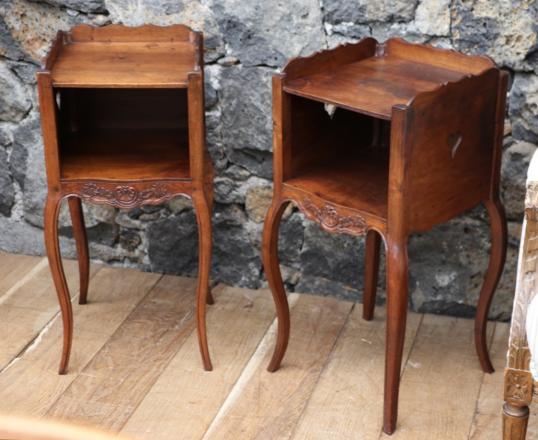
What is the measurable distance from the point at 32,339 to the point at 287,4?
1.23 m

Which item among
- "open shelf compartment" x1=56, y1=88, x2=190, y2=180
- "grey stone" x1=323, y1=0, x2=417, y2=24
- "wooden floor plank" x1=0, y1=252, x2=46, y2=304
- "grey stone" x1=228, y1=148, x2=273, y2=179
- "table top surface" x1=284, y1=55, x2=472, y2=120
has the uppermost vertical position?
"grey stone" x1=323, y1=0, x2=417, y2=24

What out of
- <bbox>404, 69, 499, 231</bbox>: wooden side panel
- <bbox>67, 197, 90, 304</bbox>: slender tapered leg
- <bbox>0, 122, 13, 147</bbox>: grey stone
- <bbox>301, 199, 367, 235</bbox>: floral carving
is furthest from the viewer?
<bbox>0, 122, 13, 147</bbox>: grey stone

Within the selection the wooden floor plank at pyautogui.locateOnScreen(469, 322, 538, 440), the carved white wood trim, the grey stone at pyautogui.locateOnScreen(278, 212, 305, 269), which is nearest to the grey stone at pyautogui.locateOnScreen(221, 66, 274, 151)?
the grey stone at pyautogui.locateOnScreen(278, 212, 305, 269)

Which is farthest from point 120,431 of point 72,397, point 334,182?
point 334,182

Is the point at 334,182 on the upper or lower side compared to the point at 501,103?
lower

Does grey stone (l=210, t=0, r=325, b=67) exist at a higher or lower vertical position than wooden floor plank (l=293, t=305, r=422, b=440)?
higher

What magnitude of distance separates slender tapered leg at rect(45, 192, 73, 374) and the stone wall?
0.57 metres

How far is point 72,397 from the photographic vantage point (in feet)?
8.53

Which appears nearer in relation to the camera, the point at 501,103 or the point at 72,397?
the point at 501,103

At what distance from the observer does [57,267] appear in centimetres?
264

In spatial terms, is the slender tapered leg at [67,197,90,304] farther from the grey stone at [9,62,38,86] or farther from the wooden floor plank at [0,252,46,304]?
the grey stone at [9,62,38,86]

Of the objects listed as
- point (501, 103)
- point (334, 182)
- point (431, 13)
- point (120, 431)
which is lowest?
point (120, 431)

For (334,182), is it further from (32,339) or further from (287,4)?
(32,339)

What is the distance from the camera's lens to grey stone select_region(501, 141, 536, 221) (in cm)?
268
